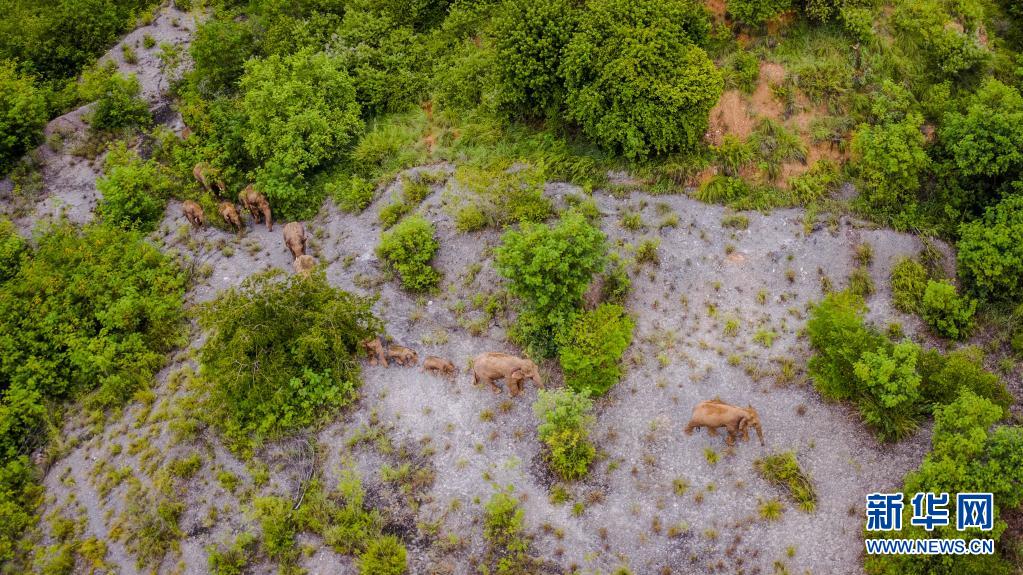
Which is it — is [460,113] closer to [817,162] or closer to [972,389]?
[817,162]

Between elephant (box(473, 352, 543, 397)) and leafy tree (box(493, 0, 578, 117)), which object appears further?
leafy tree (box(493, 0, 578, 117))

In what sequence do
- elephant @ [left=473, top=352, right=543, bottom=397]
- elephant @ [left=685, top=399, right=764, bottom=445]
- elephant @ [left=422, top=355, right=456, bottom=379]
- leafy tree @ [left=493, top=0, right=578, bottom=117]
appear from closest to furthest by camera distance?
elephant @ [left=685, top=399, right=764, bottom=445] < elephant @ [left=473, top=352, right=543, bottom=397] < elephant @ [left=422, top=355, right=456, bottom=379] < leafy tree @ [left=493, top=0, right=578, bottom=117]

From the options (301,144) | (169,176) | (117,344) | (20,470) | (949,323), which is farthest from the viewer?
(169,176)

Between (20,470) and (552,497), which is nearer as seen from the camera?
(552,497)

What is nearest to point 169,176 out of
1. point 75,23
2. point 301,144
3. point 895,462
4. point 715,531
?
point 301,144

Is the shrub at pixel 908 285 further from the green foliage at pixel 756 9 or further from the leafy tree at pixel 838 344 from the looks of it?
the green foliage at pixel 756 9

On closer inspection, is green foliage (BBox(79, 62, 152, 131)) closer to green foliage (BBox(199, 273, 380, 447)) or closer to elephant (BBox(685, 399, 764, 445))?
green foliage (BBox(199, 273, 380, 447))

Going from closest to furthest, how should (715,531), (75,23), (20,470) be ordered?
(715,531)
(20,470)
(75,23)

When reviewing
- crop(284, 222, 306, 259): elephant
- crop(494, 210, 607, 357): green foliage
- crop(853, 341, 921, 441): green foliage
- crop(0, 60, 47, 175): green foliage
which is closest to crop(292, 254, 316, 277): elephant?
crop(284, 222, 306, 259): elephant
